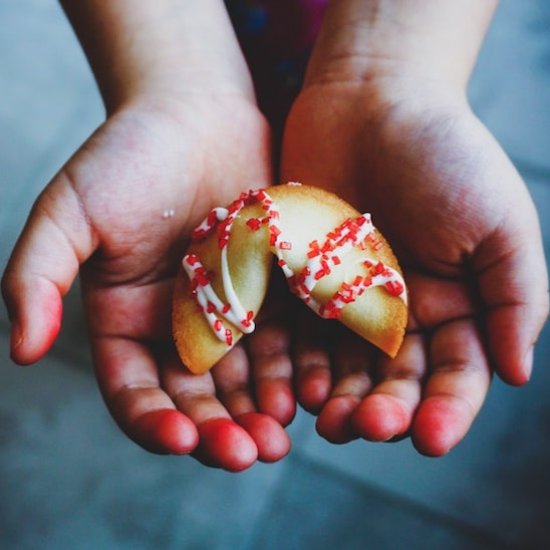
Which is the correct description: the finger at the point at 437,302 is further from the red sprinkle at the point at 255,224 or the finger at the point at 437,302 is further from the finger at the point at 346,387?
the red sprinkle at the point at 255,224

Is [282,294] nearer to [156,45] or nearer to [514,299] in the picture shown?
[514,299]

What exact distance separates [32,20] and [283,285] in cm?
→ 100

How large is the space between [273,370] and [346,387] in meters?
0.07

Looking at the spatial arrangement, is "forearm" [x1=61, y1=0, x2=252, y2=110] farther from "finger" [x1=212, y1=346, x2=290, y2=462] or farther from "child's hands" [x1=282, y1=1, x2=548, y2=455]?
"finger" [x1=212, y1=346, x2=290, y2=462]

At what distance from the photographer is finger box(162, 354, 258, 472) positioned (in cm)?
64

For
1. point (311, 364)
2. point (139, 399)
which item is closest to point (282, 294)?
→ point (311, 364)

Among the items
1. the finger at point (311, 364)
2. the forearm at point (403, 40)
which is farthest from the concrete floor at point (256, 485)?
the forearm at point (403, 40)

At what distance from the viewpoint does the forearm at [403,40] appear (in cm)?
89

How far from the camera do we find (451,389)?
70 centimetres

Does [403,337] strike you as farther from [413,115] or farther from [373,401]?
[413,115]

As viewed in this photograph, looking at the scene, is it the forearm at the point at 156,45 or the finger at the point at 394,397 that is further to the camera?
the forearm at the point at 156,45

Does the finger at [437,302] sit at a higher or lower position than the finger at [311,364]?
higher

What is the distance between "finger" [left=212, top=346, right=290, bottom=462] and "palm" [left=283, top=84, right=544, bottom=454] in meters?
0.04

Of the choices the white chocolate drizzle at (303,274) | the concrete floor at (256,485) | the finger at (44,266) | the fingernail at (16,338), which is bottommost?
the concrete floor at (256,485)
